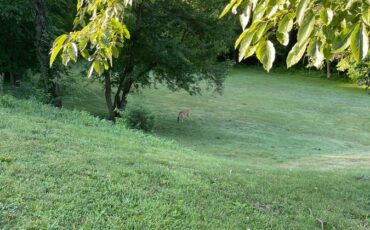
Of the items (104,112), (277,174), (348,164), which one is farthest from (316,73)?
(277,174)

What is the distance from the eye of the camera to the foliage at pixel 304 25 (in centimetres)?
141

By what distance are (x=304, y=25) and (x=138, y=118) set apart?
40.4 ft

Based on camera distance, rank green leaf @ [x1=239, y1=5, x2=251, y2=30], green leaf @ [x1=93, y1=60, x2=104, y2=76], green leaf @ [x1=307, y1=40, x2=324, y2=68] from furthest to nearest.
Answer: green leaf @ [x1=93, y1=60, x2=104, y2=76] → green leaf @ [x1=239, y1=5, x2=251, y2=30] → green leaf @ [x1=307, y1=40, x2=324, y2=68]

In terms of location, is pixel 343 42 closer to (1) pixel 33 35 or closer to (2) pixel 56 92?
(2) pixel 56 92

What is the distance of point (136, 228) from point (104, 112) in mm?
16443

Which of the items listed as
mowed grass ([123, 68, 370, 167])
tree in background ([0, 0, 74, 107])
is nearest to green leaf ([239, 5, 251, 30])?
mowed grass ([123, 68, 370, 167])

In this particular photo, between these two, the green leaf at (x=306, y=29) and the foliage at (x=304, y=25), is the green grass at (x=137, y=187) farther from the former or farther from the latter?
the green leaf at (x=306, y=29)

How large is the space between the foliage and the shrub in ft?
38.8

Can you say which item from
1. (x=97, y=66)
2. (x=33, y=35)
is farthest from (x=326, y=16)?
(x=33, y=35)

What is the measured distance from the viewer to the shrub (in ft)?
44.2

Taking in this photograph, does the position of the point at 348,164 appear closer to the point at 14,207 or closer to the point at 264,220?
the point at 264,220

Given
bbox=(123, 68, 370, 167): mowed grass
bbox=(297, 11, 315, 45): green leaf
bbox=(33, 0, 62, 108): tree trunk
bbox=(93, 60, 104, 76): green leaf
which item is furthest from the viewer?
bbox=(123, 68, 370, 167): mowed grass

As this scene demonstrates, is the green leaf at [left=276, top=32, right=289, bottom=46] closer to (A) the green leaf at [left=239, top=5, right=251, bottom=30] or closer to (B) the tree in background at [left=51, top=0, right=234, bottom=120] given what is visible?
(A) the green leaf at [left=239, top=5, right=251, bottom=30]

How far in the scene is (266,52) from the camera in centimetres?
157
